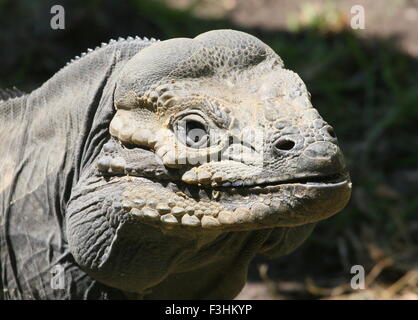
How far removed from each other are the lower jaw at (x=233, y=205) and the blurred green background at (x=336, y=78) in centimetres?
302

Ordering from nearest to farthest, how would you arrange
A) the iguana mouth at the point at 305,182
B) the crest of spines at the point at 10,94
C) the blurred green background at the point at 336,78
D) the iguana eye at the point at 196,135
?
the iguana mouth at the point at 305,182 → the iguana eye at the point at 196,135 → the crest of spines at the point at 10,94 → the blurred green background at the point at 336,78

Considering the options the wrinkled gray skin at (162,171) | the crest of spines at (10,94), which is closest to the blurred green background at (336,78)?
the wrinkled gray skin at (162,171)

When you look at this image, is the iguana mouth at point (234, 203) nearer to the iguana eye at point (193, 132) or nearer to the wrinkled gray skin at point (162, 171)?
the wrinkled gray skin at point (162, 171)

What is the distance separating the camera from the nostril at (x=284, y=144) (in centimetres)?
332

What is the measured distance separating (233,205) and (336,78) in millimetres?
5847

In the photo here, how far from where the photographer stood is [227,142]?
3.45 meters

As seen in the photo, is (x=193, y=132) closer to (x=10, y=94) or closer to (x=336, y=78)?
(x=10, y=94)

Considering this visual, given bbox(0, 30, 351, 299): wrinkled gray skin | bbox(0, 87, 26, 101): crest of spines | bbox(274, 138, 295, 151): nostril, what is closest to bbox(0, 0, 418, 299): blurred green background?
bbox(0, 30, 351, 299): wrinkled gray skin

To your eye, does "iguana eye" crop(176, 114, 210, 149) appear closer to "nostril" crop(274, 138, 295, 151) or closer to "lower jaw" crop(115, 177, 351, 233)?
"lower jaw" crop(115, 177, 351, 233)

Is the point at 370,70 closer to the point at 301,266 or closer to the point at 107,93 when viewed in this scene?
the point at 301,266

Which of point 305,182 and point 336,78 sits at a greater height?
point 336,78

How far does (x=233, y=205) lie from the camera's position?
3.44 m

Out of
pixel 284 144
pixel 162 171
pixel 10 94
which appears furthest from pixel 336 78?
pixel 284 144
